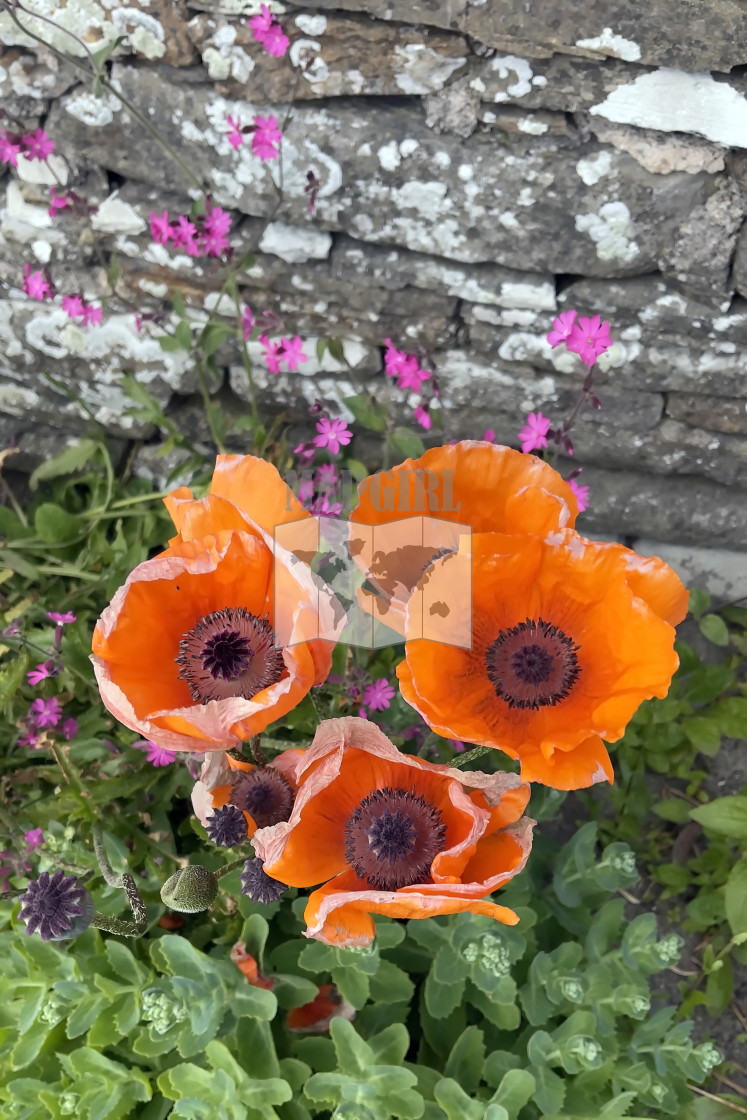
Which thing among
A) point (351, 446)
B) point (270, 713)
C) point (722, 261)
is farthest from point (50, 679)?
point (722, 261)

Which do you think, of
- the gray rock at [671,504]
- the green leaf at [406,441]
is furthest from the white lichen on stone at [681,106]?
the gray rock at [671,504]

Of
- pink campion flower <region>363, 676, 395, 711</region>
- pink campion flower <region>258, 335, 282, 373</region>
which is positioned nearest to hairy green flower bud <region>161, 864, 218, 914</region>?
pink campion flower <region>363, 676, 395, 711</region>

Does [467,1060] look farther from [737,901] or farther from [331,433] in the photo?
[331,433]

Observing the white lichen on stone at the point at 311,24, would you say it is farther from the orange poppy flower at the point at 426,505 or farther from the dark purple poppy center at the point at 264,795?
the dark purple poppy center at the point at 264,795

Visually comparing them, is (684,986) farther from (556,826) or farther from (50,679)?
(50,679)

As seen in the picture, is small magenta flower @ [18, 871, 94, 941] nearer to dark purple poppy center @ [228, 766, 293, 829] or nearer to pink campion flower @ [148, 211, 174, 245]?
dark purple poppy center @ [228, 766, 293, 829]
